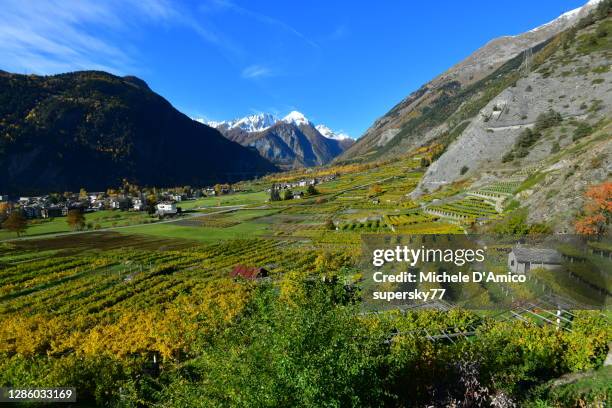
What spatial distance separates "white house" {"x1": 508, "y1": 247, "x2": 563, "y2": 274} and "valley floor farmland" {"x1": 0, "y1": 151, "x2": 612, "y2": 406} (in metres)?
2.37

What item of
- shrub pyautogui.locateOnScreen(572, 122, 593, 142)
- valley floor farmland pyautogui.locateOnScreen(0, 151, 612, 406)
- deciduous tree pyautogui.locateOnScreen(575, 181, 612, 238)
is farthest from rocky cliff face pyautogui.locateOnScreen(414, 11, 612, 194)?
deciduous tree pyautogui.locateOnScreen(575, 181, 612, 238)

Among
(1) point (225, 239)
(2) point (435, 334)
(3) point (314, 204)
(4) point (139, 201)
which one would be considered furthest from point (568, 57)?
(4) point (139, 201)

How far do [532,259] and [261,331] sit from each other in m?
10.2

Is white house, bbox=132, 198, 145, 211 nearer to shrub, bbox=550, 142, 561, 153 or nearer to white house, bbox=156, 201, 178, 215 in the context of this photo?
white house, bbox=156, 201, 178, 215

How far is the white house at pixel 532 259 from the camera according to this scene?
13.0m

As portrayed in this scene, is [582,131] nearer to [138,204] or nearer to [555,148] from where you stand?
[555,148]

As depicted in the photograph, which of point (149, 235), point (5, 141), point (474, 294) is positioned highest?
point (5, 141)

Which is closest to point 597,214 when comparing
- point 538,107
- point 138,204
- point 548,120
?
point 548,120

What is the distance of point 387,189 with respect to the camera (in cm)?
11781

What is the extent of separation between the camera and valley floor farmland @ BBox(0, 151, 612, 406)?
8297 millimetres

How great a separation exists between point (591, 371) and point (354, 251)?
38175mm

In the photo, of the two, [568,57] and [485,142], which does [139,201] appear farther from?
[568,57]

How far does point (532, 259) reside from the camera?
516 inches

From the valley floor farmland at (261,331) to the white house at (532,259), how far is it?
7.77 ft
